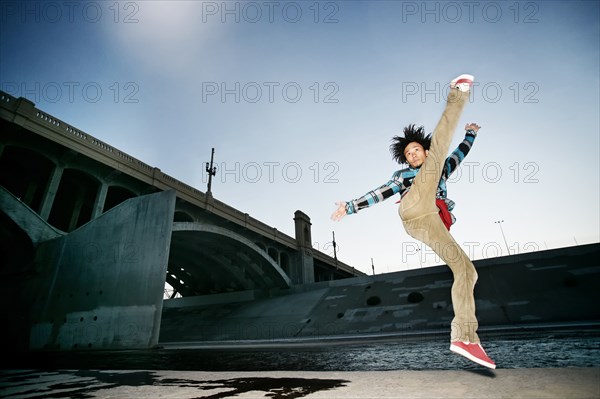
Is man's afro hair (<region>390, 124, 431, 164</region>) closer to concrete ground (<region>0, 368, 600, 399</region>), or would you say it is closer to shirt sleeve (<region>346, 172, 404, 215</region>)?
shirt sleeve (<region>346, 172, 404, 215</region>)

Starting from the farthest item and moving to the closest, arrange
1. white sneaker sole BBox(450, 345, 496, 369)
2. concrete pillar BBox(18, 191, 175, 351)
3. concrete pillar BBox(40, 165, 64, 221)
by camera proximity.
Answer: concrete pillar BBox(40, 165, 64, 221) < concrete pillar BBox(18, 191, 175, 351) < white sneaker sole BBox(450, 345, 496, 369)

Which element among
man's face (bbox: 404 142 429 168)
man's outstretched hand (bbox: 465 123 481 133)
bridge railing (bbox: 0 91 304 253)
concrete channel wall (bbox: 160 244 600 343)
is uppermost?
bridge railing (bbox: 0 91 304 253)

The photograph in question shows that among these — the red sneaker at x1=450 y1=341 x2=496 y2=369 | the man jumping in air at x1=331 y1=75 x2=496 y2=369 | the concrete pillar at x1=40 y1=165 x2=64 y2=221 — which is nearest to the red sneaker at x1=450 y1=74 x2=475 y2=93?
the man jumping in air at x1=331 y1=75 x2=496 y2=369

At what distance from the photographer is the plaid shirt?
2740 millimetres

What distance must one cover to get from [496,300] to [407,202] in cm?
1631

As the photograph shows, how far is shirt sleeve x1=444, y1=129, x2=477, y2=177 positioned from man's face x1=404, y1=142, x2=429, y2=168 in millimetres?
247

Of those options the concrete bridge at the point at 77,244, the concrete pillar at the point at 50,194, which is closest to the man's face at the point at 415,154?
the concrete bridge at the point at 77,244

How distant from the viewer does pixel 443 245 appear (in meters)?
2.49

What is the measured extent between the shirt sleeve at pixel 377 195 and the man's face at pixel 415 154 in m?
0.20

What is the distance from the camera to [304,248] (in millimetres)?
31922

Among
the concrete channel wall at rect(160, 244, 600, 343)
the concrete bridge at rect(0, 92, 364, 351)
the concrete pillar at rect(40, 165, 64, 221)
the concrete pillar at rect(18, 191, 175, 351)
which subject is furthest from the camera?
the concrete channel wall at rect(160, 244, 600, 343)

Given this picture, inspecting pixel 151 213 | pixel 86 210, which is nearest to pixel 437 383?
pixel 151 213

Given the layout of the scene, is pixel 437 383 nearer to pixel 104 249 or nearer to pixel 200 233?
pixel 104 249

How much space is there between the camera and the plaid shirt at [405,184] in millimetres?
2740
